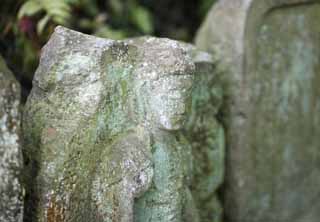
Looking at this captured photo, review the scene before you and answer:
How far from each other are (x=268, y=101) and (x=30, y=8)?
855mm

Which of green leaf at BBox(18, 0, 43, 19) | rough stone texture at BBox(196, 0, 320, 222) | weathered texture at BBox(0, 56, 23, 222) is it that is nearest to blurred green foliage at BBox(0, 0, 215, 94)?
green leaf at BBox(18, 0, 43, 19)

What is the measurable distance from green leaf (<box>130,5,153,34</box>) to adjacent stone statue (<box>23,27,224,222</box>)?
1128mm

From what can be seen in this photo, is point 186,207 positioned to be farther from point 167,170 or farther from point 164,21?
point 164,21

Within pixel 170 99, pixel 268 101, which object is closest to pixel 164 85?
pixel 170 99

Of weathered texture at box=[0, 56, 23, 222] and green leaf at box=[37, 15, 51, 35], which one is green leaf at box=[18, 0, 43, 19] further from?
weathered texture at box=[0, 56, 23, 222]

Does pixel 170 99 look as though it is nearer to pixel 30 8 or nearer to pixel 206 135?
pixel 206 135

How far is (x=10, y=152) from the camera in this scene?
1342mm

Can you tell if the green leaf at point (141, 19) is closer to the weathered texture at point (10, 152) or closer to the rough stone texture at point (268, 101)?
the rough stone texture at point (268, 101)

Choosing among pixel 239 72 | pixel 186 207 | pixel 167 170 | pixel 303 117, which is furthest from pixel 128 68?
pixel 303 117

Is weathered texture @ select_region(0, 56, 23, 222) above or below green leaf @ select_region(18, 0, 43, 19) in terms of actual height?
below

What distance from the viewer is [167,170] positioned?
156cm

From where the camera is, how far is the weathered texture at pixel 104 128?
4.66 feet

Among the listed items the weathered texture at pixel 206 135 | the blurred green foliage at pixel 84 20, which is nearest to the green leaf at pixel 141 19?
the blurred green foliage at pixel 84 20

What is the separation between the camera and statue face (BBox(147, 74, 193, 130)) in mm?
1490
